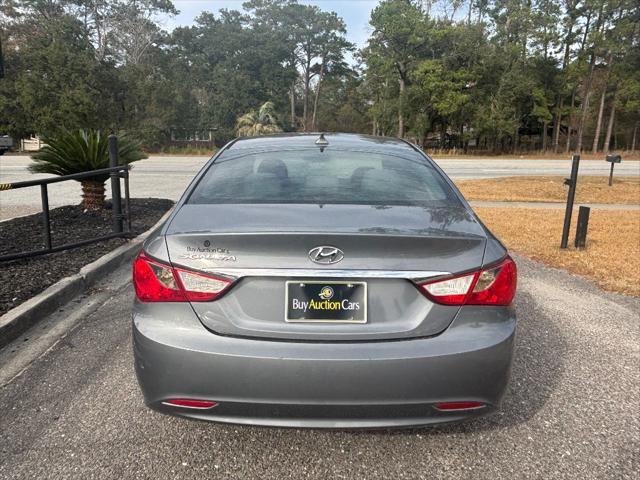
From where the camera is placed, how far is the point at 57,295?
440 centimetres

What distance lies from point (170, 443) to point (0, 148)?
33.5 metres

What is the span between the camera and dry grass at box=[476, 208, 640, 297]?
232 inches

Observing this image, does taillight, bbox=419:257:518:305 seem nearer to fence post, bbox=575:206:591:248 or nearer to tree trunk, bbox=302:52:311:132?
fence post, bbox=575:206:591:248

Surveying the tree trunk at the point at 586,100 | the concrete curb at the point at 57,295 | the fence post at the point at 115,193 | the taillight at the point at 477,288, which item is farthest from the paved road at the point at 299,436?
the tree trunk at the point at 586,100

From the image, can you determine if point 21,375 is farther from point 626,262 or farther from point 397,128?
point 397,128

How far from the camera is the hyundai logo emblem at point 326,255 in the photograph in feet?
6.71

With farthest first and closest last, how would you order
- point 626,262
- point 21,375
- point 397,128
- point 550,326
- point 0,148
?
point 397,128 < point 0,148 < point 626,262 < point 550,326 < point 21,375

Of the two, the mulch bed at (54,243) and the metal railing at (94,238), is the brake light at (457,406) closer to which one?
the mulch bed at (54,243)

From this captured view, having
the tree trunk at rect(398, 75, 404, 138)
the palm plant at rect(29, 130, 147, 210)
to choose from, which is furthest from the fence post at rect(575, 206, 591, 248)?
the tree trunk at rect(398, 75, 404, 138)

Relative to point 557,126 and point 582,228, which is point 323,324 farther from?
point 557,126

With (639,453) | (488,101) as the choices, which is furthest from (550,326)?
(488,101)

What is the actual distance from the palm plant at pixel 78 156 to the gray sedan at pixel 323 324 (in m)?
6.71

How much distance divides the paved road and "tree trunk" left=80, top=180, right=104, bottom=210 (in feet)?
18.0

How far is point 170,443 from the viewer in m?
2.52
